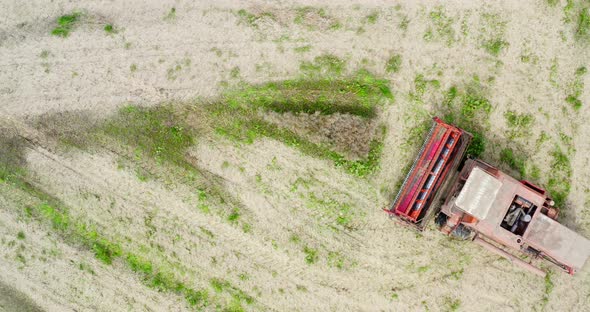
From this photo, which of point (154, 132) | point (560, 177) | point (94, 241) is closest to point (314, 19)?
point (154, 132)

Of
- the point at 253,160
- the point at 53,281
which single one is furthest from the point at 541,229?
the point at 53,281

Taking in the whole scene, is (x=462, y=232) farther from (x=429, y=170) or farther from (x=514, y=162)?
(x=514, y=162)

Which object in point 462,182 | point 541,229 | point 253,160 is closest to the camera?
point 541,229

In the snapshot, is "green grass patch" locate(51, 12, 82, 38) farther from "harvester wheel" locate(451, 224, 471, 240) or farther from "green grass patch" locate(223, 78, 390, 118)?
"harvester wheel" locate(451, 224, 471, 240)

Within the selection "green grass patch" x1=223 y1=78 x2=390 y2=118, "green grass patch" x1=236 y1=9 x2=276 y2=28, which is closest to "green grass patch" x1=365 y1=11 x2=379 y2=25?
"green grass patch" x1=223 y1=78 x2=390 y2=118

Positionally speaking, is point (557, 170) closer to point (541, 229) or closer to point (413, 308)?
point (541, 229)

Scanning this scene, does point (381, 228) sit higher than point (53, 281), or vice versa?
point (381, 228)
